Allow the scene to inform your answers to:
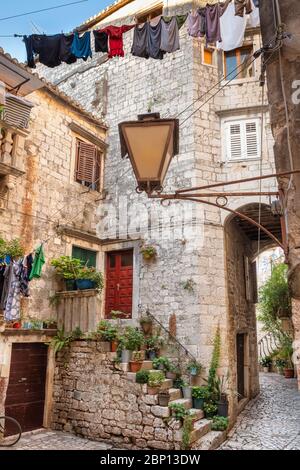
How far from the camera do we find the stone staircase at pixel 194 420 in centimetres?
707

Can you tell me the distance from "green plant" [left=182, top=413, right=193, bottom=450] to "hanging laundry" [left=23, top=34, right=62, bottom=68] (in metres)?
8.42

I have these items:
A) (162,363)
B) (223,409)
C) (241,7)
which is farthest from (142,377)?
(241,7)

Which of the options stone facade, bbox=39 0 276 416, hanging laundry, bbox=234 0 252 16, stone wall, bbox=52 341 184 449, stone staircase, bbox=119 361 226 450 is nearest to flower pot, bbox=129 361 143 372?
stone staircase, bbox=119 361 226 450

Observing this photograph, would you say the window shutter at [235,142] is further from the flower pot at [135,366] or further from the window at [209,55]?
the flower pot at [135,366]

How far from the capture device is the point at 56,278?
392 inches

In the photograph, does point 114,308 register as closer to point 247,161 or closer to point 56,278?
point 56,278

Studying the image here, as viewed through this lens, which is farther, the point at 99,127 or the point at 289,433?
the point at 99,127

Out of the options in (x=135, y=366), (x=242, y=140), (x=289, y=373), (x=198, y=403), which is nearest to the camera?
(x=135, y=366)

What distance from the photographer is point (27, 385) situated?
28.2ft

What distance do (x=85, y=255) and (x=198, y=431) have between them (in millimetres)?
6038

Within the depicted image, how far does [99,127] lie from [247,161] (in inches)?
208

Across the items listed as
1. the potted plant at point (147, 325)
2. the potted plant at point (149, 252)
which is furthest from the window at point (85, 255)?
the potted plant at point (147, 325)

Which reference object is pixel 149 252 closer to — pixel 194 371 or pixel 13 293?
pixel 194 371
